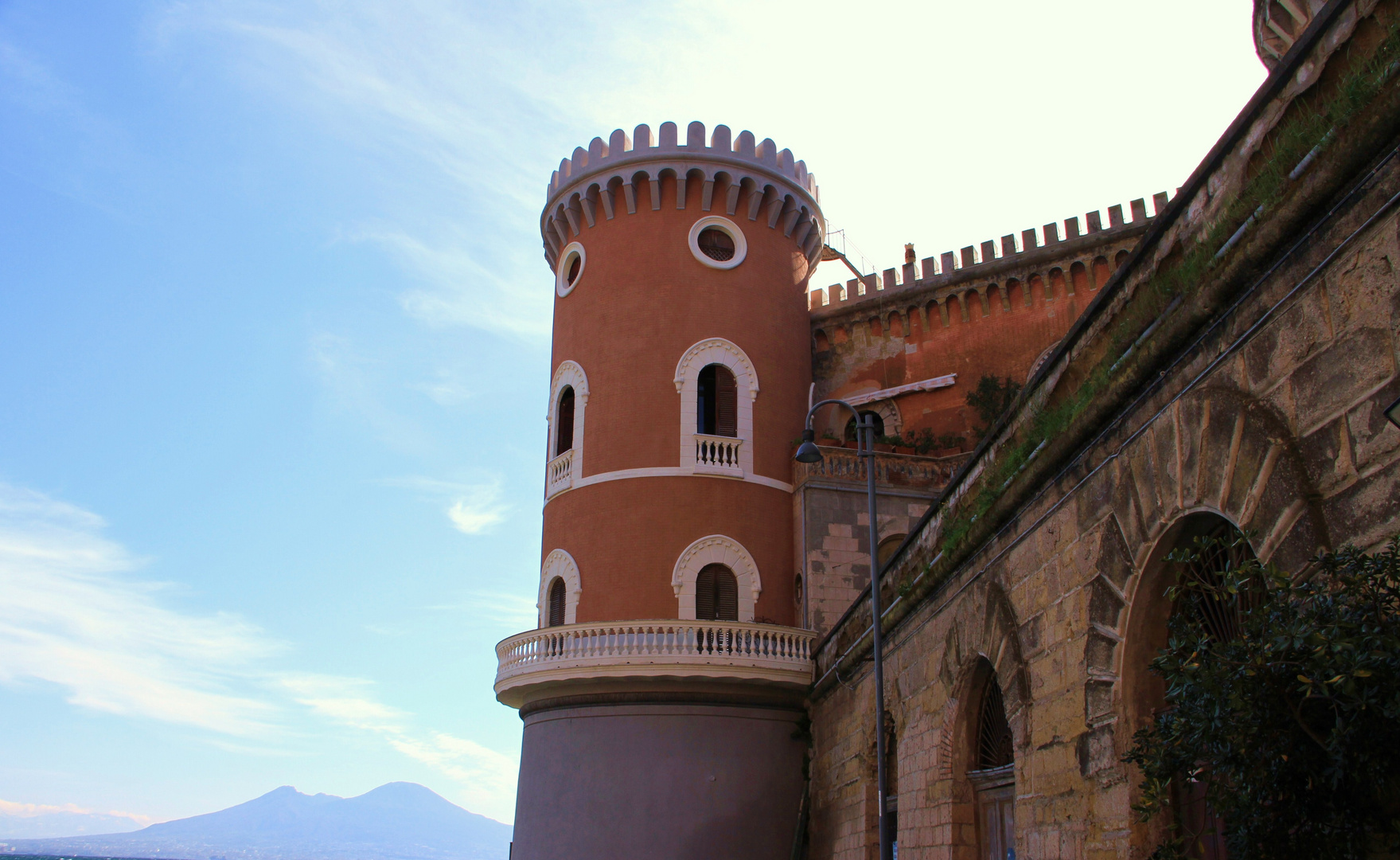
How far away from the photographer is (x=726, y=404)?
67.6 feet

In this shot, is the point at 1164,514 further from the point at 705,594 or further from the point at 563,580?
the point at 563,580

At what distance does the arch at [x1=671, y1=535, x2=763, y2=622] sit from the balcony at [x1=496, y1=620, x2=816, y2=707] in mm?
929

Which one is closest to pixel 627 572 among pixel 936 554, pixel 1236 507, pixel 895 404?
pixel 895 404

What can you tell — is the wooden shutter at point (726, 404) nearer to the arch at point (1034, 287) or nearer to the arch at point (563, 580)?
the arch at point (563, 580)

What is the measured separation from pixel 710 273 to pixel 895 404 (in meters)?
5.09

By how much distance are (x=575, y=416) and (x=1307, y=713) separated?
17531mm

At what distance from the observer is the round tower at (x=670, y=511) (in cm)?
1777

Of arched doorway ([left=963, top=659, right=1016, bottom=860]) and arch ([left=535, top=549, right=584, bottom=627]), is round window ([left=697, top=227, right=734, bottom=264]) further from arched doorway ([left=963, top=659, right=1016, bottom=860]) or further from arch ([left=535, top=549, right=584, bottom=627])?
arched doorway ([left=963, top=659, right=1016, bottom=860])

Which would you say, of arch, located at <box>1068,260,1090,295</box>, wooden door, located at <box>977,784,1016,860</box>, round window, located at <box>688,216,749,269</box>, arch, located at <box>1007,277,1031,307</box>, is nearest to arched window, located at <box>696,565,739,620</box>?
round window, located at <box>688,216,749,269</box>

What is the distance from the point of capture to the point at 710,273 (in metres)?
21.2

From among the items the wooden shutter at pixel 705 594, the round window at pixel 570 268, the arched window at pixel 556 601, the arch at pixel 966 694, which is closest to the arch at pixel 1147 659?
the arch at pixel 966 694

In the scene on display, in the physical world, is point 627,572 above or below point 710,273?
below

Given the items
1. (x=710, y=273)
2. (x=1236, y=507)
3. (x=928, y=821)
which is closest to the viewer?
(x=1236, y=507)

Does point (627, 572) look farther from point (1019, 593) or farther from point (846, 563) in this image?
point (1019, 593)
